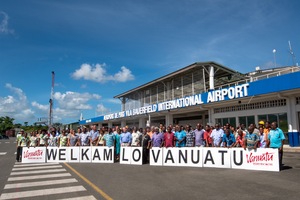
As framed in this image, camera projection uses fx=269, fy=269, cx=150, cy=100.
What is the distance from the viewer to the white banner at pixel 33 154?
45.9 ft

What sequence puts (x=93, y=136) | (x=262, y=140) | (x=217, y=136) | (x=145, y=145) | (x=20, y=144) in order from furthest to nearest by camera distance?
(x=93, y=136) < (x=20, y=144) < (x=145, y=145) < (x=217, y=136) < (x=262, y=140)

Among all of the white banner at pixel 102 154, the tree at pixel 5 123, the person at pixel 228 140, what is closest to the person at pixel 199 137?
the person at pixel 228 140

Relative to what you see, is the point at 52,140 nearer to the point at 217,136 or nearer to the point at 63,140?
the point at 63,140

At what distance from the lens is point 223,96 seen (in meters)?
20.9

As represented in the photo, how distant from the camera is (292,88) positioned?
1614 cm

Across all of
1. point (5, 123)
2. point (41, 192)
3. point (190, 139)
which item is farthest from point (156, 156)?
point (5, 123)

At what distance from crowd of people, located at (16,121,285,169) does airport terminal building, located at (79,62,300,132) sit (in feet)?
17.4

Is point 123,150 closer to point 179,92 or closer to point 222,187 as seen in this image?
point 222,187

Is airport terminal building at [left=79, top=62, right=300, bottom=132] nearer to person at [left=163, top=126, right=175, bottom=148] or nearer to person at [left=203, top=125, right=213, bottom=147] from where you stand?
person at [left=203, top=125, right=213, bottom=147]

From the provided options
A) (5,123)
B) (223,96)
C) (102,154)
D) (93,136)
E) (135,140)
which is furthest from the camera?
(5,123)

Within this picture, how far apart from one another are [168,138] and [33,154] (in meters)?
7.17

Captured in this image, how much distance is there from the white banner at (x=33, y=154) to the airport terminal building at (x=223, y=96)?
1238 cm

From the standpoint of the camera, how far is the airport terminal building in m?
17.9

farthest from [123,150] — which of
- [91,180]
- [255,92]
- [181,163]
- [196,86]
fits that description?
[196,86]
